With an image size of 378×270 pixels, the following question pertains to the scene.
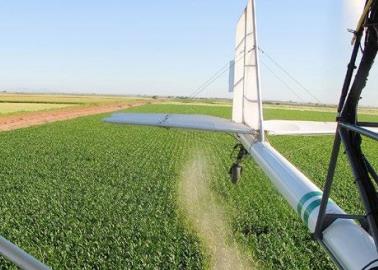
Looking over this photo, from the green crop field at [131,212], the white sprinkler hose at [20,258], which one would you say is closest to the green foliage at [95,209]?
the green crop field at [131,212]

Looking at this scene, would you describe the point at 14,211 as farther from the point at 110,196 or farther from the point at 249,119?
the point at 249,119

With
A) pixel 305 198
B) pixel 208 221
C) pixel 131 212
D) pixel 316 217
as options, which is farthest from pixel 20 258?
pixel 131 212

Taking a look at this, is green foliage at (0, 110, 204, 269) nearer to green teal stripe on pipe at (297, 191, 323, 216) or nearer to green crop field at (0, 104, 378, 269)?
green crop field at (0, 104, 378, 269)

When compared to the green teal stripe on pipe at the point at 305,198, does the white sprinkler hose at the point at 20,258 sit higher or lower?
higher

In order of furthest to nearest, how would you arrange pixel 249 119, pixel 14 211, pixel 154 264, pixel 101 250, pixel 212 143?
pixel 212 143 < pixel 14 211 < pixel 249 119 < pixel 101 250 < pixel 154 264

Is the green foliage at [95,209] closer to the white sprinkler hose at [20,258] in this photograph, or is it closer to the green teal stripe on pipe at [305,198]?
the green teal stripe on pipe at [305,198]

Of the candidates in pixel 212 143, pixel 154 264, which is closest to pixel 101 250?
pixel 154 264
